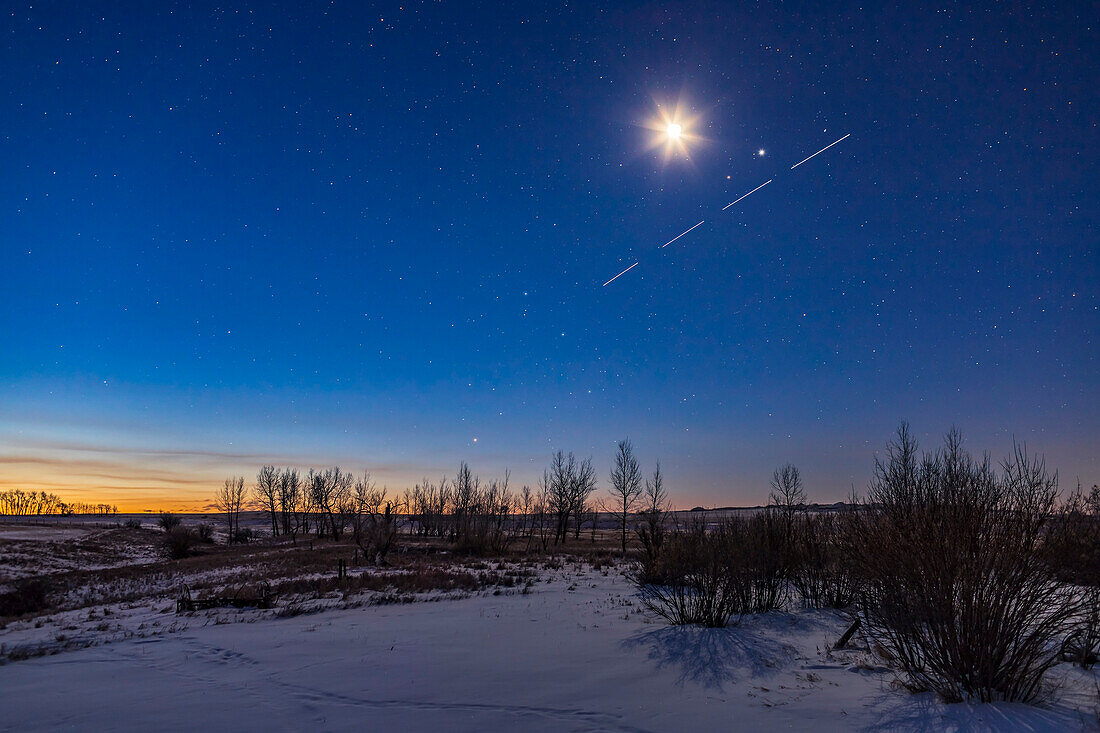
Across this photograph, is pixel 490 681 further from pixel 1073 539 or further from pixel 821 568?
pixel 821 568

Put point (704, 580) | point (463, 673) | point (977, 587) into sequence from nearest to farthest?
point (977, 587) → point (463, 673) → point (704, 580)

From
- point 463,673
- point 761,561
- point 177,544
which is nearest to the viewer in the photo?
point 463,673

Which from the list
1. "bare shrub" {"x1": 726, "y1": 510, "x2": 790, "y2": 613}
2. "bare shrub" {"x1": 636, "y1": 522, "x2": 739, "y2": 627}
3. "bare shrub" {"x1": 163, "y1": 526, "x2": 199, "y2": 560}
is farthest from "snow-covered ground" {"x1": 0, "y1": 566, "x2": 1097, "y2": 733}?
"bare shrub" {"x1": 163, "y1": 526, "x2": 199, "y2": 560}

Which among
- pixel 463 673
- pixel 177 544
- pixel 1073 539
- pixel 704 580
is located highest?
pixel 1073 539

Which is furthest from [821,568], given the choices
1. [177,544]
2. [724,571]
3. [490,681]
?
[177,544]

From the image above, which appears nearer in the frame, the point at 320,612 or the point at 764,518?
the point at 320,612

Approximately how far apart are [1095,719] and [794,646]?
6.41 metres

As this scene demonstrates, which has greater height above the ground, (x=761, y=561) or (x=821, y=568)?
(x=761, y=561)

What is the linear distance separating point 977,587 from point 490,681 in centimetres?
796

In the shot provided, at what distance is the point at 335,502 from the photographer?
301 feet

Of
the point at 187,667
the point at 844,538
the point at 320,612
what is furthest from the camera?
the point at 320,612

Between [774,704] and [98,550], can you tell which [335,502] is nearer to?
[98,550]

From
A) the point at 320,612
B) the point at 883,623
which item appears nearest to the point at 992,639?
the point at 883,623

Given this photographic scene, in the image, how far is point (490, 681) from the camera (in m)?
10.2
